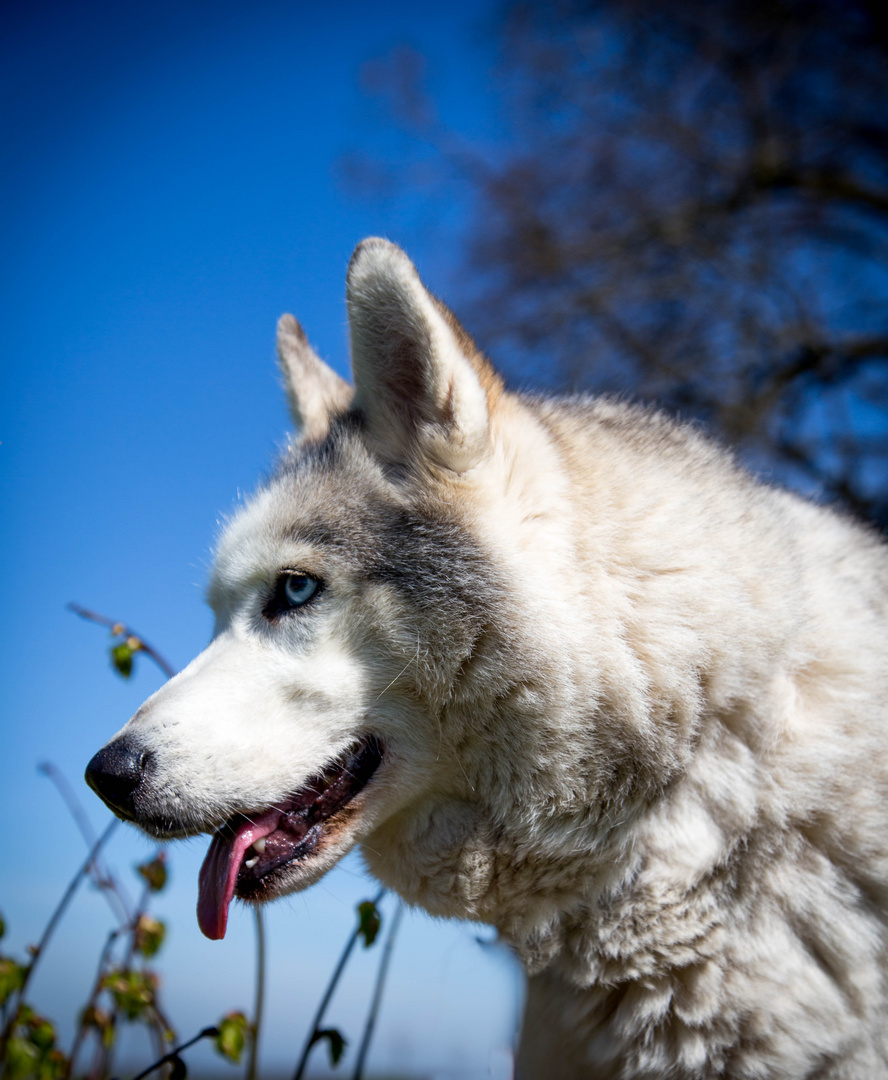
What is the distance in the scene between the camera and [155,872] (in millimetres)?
3172

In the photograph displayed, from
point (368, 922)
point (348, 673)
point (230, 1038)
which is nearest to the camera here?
point (348, 673)

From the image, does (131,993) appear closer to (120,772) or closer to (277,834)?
(277,834)

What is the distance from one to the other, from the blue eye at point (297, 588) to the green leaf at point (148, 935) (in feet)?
5.16

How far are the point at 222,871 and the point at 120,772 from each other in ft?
1.23

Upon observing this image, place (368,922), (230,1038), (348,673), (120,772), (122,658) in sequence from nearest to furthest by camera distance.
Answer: (120,772) → (348,673) → (230,1038) → (368,922) → (122,658)

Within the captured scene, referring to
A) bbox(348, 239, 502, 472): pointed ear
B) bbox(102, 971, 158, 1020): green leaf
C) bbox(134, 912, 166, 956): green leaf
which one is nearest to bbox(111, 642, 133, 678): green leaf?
bbox(134, 912, 166, 956): green leaf

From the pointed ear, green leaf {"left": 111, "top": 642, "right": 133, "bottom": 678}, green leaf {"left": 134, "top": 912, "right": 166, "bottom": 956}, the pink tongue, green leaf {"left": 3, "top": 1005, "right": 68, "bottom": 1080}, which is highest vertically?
the pointed ear

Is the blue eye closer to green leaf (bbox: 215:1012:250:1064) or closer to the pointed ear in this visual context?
the pointed ear

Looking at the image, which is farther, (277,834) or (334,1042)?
(334,1042)

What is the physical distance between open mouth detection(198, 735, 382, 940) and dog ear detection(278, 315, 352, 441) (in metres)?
1.10

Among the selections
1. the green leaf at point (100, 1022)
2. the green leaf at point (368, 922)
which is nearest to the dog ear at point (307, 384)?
the green leaf at point (368, 922)

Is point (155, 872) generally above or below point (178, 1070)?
above

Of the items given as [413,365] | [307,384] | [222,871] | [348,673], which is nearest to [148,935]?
[222,871]

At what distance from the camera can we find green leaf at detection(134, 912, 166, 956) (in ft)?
9.74
